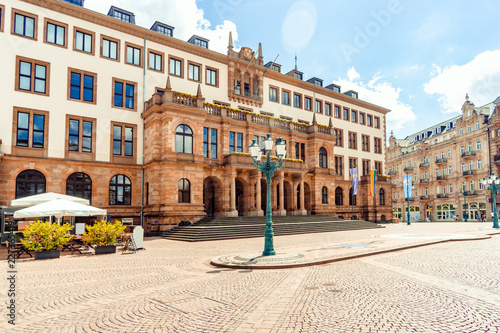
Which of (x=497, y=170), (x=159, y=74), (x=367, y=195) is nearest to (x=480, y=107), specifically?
(x=497, y=170)

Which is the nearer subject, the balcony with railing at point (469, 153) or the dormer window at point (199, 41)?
the dormer window at point (199, 41)

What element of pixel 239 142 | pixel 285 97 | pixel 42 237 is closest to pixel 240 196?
pixel 239 142

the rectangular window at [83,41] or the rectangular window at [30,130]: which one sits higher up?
the rectangular window at [83,41]

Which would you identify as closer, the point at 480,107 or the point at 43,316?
the point at 43,316

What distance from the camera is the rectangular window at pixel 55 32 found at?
27.3 meters

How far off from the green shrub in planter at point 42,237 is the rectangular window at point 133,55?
1939 cm

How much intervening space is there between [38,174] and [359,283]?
83.1ft

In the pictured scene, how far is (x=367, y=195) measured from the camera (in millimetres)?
48281

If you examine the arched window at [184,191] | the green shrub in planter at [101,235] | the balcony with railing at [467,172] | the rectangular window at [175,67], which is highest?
the rectangular window at [175,67]

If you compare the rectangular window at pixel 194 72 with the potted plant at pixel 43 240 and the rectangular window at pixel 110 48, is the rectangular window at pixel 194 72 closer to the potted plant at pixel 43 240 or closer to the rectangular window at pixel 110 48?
the rectangular window at pixel 110 48

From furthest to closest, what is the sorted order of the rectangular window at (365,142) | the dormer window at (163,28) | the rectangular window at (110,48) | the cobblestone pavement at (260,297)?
the rectangular window at (365,142) < the dormer window at (163,28) < the rectangular window at (110,48) < the cobblestone pavement at (260,297)

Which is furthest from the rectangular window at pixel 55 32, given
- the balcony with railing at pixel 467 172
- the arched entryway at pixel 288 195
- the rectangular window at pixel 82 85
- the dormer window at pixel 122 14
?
the balcony with railing at pixel 467 172

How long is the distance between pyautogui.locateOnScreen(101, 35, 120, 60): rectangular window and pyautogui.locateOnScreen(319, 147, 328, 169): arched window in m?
24.5

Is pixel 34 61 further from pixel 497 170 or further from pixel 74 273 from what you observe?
pixel 497 170
